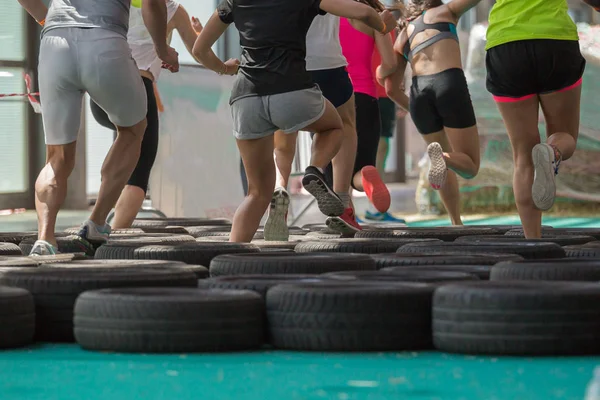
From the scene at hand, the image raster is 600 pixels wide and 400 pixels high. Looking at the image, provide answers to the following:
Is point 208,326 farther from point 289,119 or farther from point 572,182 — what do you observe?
point 572,182

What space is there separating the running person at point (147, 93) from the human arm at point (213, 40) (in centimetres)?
67

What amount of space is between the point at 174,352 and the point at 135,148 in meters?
2.28

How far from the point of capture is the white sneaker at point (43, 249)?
4363 millimetres

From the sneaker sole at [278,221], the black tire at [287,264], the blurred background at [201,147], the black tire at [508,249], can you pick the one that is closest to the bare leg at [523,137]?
the black tire at [508,249]

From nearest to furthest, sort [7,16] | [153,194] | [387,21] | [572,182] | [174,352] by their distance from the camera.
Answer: [174,352] → [387,21] → [153,194] → [572,182] → [7,16]

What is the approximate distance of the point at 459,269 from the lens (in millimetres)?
3561

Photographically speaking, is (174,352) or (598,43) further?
(598,43)

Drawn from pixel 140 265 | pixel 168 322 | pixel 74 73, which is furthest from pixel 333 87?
pixel 168 322

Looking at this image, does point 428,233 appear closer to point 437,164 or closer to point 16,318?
point 437,164

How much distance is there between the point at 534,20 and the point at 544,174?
0.65 meters

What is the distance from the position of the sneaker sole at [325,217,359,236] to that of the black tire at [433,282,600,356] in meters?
2.86

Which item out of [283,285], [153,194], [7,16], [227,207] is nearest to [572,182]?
[227,207]

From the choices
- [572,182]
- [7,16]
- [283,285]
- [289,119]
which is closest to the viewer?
[283,285]

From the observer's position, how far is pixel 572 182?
11.2 metres
